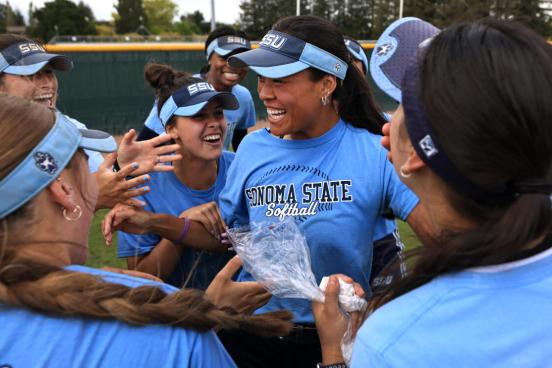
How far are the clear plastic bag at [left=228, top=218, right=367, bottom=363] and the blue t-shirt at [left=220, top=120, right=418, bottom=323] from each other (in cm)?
12

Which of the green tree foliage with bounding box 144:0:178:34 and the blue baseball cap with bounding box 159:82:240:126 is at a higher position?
the blue baseball cap with bounding box 159:82:240:126

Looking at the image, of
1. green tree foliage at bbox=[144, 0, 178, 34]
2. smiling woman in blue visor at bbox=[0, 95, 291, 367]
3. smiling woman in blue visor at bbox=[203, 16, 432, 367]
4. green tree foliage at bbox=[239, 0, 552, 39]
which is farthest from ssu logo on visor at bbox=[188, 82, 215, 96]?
green tree foliage at bbox=[144, 0, 178, 34]

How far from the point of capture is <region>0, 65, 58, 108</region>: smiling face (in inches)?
147

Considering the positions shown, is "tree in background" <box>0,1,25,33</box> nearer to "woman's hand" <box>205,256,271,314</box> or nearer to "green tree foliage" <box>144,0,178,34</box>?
"green tree foliage" <box>144,0,178,34</box>

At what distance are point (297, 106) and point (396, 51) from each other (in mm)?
887

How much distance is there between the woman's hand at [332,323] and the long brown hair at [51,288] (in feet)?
1.66

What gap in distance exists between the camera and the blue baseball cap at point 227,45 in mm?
5742

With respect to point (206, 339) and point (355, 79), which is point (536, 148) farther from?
point (355, 79)

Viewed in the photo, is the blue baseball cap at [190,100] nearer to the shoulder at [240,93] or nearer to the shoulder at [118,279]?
the shoulder at [118,279]

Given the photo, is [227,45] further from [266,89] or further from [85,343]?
[85,343]

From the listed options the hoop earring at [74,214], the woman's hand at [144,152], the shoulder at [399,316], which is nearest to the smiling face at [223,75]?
the woman's hand at [144,152]

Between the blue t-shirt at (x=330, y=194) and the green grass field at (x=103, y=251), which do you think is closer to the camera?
the blue t-shirt at (x=330, y=194)

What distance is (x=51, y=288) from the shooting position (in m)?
1.29

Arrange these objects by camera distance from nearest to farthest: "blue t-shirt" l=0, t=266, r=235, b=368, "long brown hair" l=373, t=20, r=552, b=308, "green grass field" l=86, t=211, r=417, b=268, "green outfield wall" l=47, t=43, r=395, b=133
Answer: "long brown hair" l=373, t=20, r=552, b=308 → "blue t-shirt" l=0, t=266, r=235, b=368 → "green grass field" l=86, t=211, r=417, b=268 → "green outfield wall" l=47, t=43, r=395, b=133
